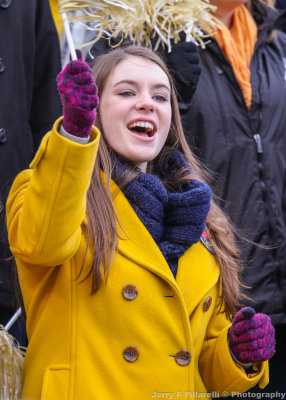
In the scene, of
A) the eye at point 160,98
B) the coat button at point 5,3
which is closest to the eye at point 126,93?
the eye at point 160,98

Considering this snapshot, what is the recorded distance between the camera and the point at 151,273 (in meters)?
2.29

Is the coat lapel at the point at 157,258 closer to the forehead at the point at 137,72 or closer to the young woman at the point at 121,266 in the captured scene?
the young woman at the point at 121,266

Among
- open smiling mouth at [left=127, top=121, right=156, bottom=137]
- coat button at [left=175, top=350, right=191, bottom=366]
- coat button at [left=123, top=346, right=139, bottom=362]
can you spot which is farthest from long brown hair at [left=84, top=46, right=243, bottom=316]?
coat button at [left=175, top=350, right=191, bottom=366]

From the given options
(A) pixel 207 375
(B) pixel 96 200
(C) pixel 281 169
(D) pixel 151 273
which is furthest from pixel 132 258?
(C) pixel 281 169

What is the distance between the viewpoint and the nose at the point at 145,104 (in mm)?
2471

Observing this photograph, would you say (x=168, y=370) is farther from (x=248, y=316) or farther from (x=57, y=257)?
(x=57, y=257)

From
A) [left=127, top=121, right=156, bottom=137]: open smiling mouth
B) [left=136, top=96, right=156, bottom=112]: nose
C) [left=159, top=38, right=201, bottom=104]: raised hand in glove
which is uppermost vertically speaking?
[left=136, top=96, right=156, bottom=112]: nose

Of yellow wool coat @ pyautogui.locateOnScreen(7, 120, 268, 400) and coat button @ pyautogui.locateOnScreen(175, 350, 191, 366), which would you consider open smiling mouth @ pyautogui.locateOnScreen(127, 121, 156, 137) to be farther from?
coat button @ pyautogui.locateOnScreen(175, 350, 191, 366)

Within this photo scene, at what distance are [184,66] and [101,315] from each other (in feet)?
4.54

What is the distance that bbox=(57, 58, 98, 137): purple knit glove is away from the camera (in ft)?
6.15

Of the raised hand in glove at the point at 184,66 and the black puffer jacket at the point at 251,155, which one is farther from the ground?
the raised hand in glove at the point at 184,66

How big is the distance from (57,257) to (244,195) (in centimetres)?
146

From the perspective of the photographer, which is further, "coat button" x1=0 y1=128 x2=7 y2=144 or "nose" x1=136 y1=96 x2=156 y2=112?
"coat button" x1=0 y1=128 x2=7 y2=144

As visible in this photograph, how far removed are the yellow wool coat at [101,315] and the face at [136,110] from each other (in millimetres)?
192
